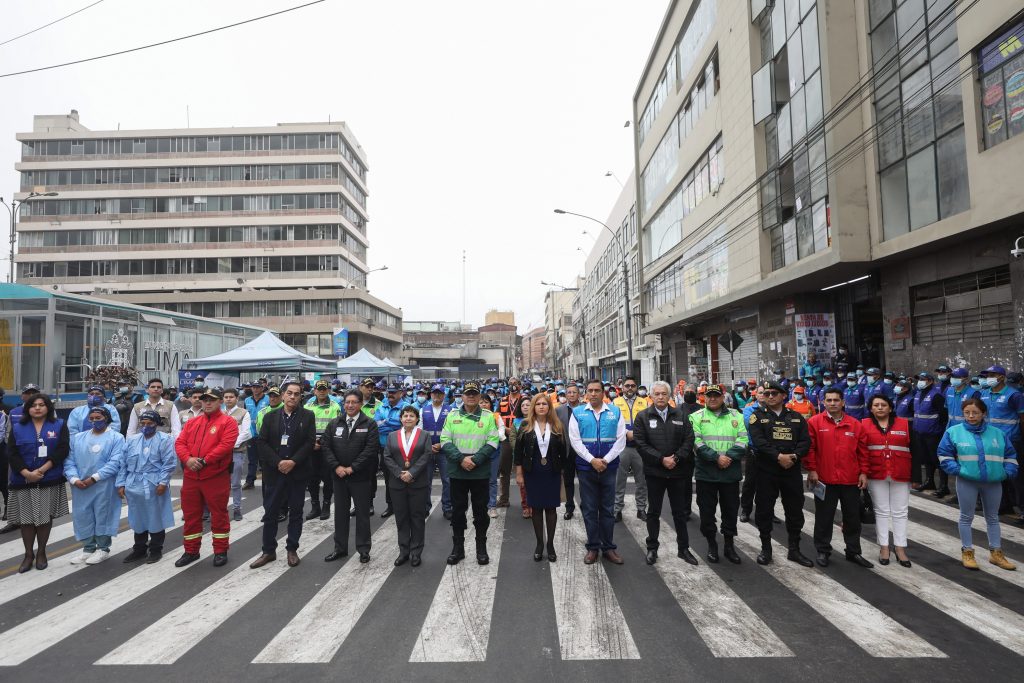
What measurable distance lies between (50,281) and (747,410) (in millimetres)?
66326

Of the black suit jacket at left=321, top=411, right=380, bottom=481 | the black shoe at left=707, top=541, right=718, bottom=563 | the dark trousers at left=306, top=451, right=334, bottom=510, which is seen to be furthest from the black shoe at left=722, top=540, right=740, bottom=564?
the dark trousers at left=306, top=451, right=334, bottom=510

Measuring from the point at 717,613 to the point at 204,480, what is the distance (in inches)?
221

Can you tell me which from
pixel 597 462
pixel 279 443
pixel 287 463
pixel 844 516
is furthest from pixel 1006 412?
pixel 279 443

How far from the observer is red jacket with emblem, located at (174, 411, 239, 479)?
617 centimetres

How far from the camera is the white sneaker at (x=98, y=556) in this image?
247 inches

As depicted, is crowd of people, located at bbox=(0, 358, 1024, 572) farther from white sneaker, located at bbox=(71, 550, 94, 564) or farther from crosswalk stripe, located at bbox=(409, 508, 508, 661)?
crosswalk stripe, located at bbox=(409, 508, 508, 661)

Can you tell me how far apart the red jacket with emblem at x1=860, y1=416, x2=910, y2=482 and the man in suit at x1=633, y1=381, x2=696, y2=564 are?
1926mm

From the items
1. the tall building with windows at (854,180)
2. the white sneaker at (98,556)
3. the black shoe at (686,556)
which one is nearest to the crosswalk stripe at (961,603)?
the black shoe at (686,556)

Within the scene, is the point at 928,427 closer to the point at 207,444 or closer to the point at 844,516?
the point at 844,516

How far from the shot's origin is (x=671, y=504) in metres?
6.05

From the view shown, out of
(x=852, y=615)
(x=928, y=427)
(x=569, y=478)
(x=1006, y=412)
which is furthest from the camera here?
(x=928, y=427)

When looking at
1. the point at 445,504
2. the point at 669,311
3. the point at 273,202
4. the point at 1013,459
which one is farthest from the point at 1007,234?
the point at 273,202

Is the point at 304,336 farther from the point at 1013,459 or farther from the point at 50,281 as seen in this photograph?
the point at 1013,459

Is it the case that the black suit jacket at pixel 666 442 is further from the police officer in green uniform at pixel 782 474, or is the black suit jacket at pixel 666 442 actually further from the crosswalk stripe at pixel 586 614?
the crosswalk stripe at pixel 586 614
